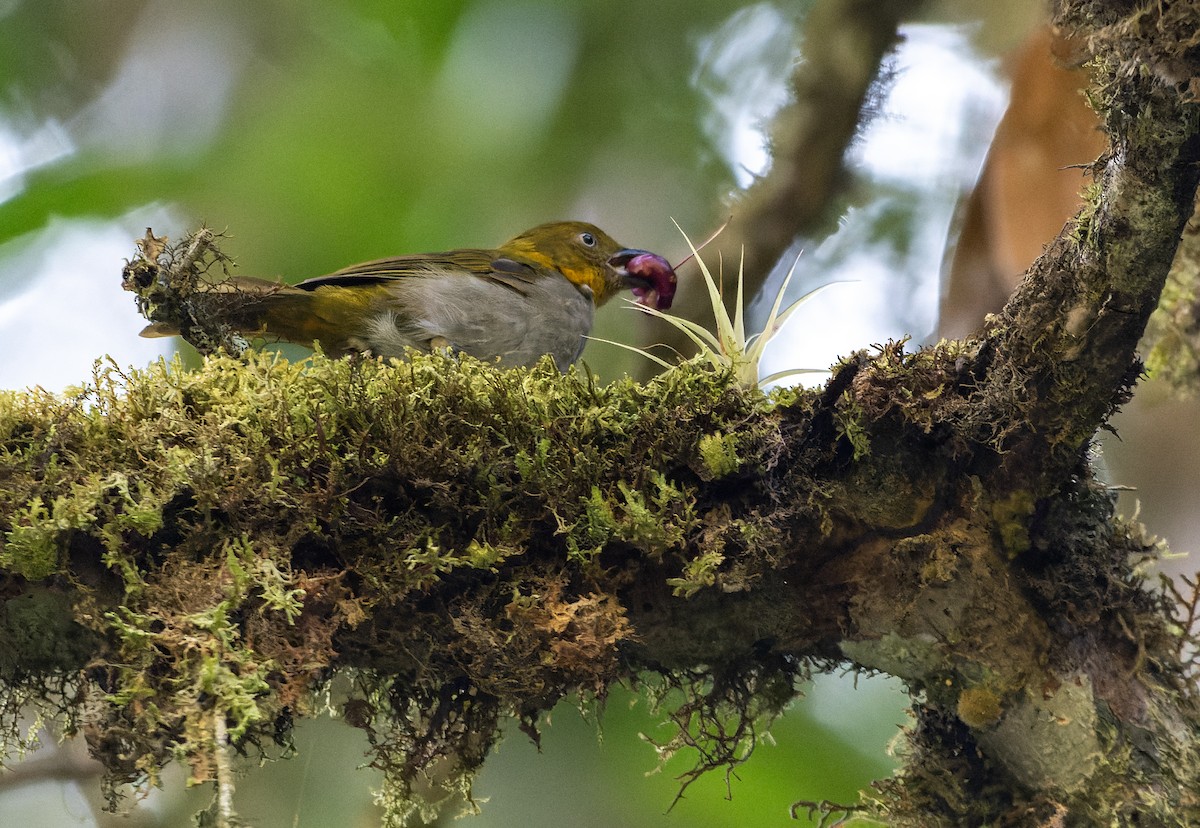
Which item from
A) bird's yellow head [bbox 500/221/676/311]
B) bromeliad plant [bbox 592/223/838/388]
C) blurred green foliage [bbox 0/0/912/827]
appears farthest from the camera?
blurred green foliage [bbox 0/0/912/827]

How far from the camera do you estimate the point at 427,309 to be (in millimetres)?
2205

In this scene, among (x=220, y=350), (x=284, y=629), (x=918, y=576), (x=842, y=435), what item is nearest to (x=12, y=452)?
(x=220, y=350)

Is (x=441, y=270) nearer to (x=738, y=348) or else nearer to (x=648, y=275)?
(x=648, y=275)

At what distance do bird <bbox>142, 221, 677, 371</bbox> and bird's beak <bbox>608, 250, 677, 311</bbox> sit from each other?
24 cm

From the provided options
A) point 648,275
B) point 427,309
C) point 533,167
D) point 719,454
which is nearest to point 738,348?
point 719,454

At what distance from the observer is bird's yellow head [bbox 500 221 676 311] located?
105 inches

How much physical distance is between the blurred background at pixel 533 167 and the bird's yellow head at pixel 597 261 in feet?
1.13

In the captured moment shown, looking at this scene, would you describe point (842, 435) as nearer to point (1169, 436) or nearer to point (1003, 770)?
point (1003, 770)

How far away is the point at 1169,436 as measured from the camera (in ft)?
12.5

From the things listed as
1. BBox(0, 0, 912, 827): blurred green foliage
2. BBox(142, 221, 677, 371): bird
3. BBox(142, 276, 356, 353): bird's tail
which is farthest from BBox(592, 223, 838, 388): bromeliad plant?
BBox(0, 0, 912, 827): blurred green foliage

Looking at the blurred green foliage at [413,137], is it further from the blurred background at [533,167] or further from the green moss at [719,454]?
the green moss at [719,454]

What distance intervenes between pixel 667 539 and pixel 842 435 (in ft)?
1.04

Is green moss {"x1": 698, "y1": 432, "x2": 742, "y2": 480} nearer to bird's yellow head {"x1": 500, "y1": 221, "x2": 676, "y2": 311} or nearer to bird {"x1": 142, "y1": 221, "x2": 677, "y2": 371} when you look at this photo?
bird {"x1": 142, "y1": 221, "x2": 677, "y2": 371}

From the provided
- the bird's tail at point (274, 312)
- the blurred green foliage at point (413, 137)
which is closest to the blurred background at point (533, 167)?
the blurred green foliage at point (413, 137)
